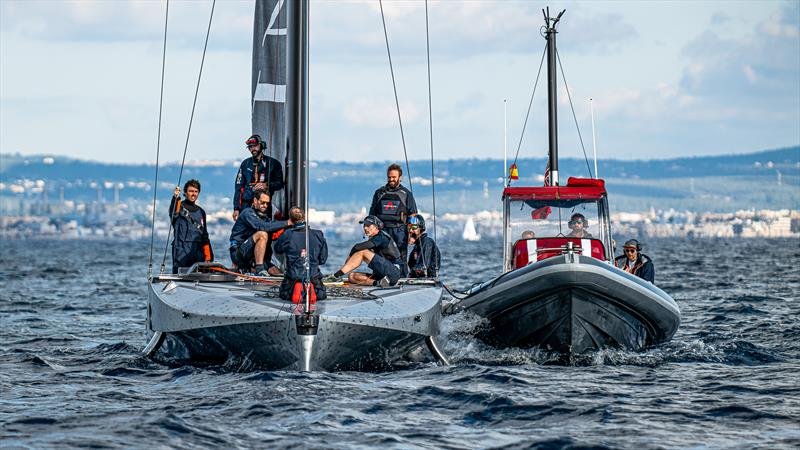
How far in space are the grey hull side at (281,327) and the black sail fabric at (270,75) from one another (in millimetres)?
3646

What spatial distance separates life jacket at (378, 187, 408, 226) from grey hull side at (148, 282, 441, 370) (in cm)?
203

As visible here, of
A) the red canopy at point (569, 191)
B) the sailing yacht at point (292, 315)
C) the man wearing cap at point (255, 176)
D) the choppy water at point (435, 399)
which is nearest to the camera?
the choppy water at point (435, 399)

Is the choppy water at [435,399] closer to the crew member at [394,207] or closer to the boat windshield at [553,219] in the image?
the crew member at [394,207]

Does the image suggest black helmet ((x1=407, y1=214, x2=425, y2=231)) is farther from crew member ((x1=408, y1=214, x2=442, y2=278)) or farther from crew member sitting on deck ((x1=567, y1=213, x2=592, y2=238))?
crew member sitting on deck ((x1=567, y1=213, x2=592, y2=238))

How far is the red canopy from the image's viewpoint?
15.8m

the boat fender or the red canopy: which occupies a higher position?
the red canopy

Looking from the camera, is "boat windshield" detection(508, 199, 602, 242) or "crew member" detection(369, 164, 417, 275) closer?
"crew member" detection(369, 164, 417, 275)

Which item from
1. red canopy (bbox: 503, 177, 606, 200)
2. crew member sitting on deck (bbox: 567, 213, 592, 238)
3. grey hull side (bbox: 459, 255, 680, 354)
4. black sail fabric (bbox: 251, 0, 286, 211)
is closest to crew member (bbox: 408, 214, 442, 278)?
grey hull side (bbox: 459, 255, 680, 354)

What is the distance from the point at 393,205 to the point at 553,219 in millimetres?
2098

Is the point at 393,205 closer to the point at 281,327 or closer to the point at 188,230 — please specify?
the point at 188,230

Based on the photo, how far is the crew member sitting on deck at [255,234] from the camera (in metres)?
14.3

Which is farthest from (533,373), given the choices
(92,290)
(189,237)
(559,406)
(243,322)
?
(92,290)

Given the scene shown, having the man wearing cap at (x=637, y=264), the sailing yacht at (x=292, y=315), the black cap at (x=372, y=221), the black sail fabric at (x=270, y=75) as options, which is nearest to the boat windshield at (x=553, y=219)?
the man wearing cap at (x=637, y=264)

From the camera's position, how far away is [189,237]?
1544 cm
